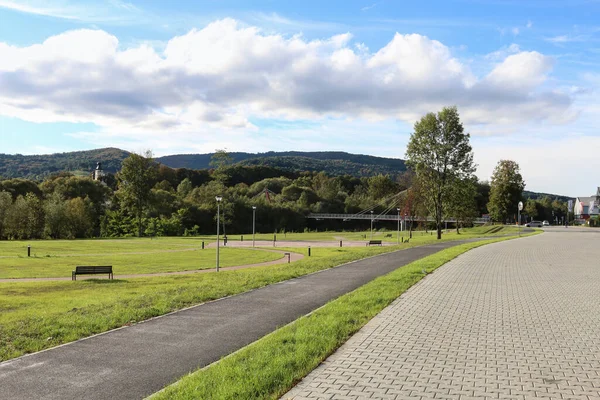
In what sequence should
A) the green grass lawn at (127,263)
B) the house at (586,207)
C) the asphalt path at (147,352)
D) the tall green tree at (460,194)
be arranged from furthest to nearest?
the house at (586,207) → the tall green tree at (460,194) → the green grass lawn at (127,263) → the asphalt path at (147,352)

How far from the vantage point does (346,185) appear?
15838 centimetres

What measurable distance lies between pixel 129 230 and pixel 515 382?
8129 cm

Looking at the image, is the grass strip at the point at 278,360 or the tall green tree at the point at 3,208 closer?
the grass strip at the point at 278,360

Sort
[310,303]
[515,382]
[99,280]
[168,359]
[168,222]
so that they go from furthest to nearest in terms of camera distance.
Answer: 1. [168,222]
2. [99,280]
3. [310,303]
4. [168,359]
5. [515,382]

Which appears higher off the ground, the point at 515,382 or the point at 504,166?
the point at 504,166

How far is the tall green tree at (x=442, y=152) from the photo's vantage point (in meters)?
54.8

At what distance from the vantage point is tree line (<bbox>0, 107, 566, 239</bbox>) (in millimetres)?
55281

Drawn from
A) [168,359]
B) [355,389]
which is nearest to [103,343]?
[168,359]

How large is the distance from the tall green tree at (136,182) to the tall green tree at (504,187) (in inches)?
2414

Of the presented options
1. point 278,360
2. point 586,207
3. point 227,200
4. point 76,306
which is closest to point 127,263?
point 76,306

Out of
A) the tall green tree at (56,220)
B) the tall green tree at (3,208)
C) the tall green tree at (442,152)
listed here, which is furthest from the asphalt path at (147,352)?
the tall green tree at (56,220)

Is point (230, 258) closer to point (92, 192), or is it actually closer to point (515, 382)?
point (515, 382)

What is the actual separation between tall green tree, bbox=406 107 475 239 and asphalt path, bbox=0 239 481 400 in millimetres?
44649

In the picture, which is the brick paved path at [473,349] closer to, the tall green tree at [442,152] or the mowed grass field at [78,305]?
the mowed grass field at [78,305]
